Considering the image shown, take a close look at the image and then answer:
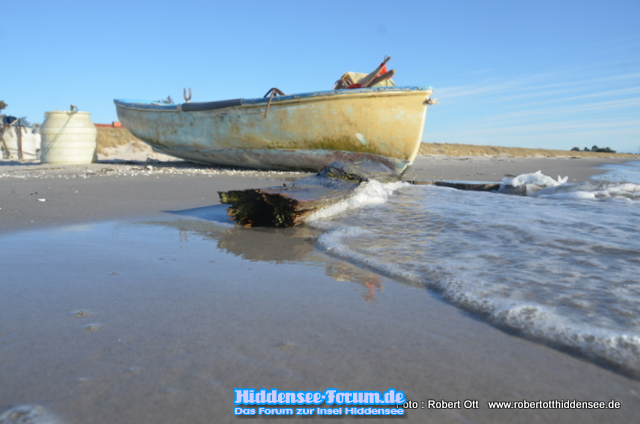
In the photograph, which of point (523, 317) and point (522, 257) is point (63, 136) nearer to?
point (522, 257)

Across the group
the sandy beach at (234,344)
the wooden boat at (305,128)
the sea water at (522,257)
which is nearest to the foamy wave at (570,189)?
the sea water at (522,257)

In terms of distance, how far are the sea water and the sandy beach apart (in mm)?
124

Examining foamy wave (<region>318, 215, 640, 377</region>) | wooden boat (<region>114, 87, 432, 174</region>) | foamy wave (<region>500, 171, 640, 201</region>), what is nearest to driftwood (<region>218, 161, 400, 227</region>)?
foamy wave (<region>318, 215, 640, 377</region>)

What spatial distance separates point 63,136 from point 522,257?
33.0 ft

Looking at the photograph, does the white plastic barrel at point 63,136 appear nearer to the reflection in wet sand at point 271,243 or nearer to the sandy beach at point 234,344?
the reflection in wet sand at point 271,243

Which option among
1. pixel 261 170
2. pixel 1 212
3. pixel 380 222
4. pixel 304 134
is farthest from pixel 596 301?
pixel 261 170

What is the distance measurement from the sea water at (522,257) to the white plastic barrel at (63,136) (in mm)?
7847

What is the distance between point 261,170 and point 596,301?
7.97m

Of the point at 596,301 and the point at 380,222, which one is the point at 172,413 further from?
the point at 380,222

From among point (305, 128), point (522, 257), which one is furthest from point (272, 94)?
point (522, 257)

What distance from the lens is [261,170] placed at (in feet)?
30.3

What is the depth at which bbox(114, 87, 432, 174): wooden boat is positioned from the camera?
7473 millimetres

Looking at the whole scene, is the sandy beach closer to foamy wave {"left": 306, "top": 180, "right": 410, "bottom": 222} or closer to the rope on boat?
foamy wave {"left": 306, "top": 180, "right": 410, "bottom": 222}

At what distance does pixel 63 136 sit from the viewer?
9633 mm
